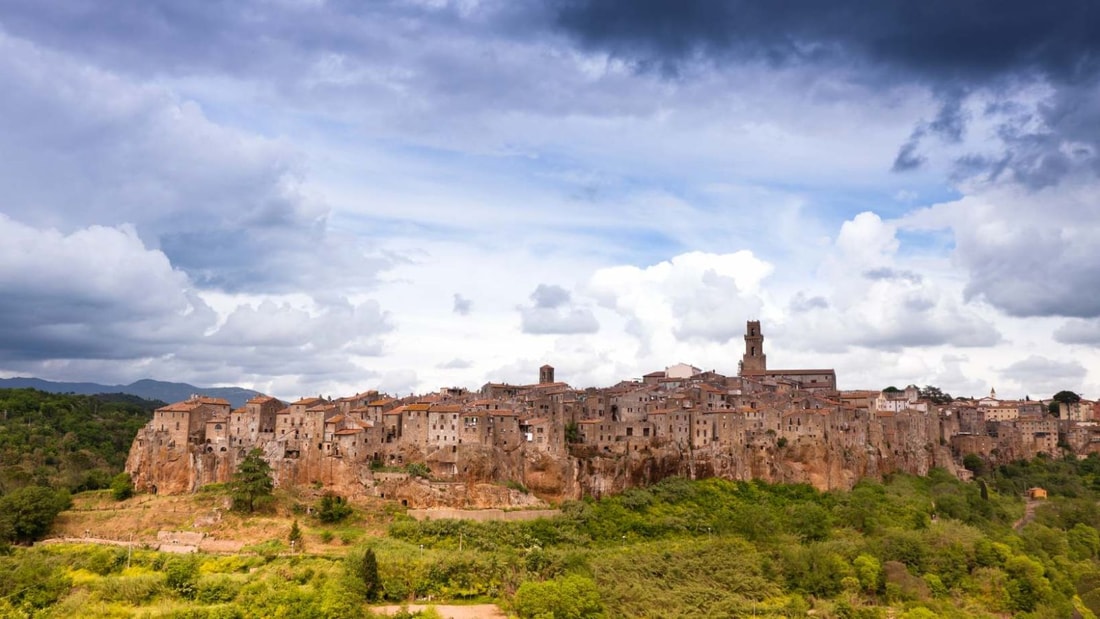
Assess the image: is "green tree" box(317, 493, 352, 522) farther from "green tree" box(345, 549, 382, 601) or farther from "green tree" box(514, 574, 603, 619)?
"green tree" box(514, 574, 603, 619)

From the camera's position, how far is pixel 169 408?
5962cm

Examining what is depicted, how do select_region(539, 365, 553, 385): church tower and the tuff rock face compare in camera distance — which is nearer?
the tuff rock face

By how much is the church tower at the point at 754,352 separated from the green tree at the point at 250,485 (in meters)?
51.3

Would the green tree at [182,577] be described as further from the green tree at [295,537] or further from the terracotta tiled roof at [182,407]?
the terracotta tiled roof at [182,407]

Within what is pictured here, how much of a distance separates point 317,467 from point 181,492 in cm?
867

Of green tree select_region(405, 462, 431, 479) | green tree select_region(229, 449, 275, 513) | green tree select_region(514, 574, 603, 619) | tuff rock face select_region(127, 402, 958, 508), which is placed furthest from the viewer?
green tree select_region(405, 462, 431, 479)

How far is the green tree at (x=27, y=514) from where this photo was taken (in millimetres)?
51906

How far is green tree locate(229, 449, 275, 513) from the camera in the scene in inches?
2066

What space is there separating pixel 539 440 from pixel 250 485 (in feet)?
56.3

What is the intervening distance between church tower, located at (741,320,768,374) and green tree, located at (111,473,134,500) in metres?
55.6

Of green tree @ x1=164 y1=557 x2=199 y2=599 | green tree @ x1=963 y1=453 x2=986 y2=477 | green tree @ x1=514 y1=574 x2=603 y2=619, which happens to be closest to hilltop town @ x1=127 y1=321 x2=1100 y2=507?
green tree @ x1=963 y1=453 x2=986 y2=477

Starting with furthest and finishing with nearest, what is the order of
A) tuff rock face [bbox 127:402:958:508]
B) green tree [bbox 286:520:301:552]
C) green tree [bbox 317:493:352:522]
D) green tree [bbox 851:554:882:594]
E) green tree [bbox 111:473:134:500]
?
green tree [bbox 111:473:134:500] → tuff rock face [bbox 127:402:958:508] → green tree [bbox 851:554:882:594] → green tree [bbox 317:493:352:522] → green tree [bbox 286:520:301:552]

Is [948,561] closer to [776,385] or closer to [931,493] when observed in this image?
[931,493]

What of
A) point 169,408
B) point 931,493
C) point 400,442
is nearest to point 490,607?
point 400,442
